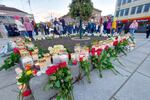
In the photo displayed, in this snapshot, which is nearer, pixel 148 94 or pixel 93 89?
pixel 148 94

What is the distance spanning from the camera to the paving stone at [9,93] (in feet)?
5.48

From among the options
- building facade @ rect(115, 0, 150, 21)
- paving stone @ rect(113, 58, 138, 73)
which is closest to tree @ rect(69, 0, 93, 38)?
paving stone @ rect(113, 58, 138, 73)

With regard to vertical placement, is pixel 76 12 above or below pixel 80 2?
below

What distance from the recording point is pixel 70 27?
10617 mm

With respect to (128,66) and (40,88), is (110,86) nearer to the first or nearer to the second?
(128,66)

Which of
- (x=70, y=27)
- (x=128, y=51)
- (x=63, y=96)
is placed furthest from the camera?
(x=70, y=27)

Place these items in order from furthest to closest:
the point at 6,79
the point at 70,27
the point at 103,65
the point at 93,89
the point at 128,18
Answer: the point at 128,18 < the point at 70,27 < the point at 103,65 < the point at 6,79 < the point at 93,89

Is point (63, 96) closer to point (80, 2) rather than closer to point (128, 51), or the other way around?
point (128, 51)

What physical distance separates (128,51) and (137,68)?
5.04 feet

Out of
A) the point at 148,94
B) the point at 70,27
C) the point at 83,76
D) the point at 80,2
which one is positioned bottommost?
the point at 148,94

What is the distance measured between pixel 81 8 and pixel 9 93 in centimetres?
398

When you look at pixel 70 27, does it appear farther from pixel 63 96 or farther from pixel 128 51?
pixel 63 96

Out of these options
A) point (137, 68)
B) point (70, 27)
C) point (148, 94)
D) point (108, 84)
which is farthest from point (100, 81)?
point (70, 27)

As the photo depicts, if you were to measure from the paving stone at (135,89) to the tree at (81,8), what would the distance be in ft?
10.8
